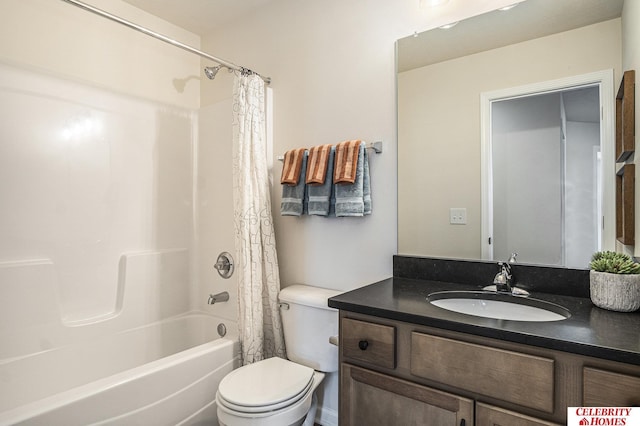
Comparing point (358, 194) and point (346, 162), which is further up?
point (346, 162)

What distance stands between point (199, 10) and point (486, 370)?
8.32 ft

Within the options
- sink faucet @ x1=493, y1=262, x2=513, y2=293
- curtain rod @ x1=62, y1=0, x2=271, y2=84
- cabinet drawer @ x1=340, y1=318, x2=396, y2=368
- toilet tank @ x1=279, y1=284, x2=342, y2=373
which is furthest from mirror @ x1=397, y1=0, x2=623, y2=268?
curtain rod @ x1=62, y1=0, x2=271, y2=84

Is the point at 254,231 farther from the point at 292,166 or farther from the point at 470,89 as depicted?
the point at 470,89

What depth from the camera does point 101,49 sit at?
2102 mm

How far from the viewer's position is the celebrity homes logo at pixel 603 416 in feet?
2.48

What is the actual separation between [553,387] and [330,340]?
93 centimetres

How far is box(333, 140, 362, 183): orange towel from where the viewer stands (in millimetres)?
1669

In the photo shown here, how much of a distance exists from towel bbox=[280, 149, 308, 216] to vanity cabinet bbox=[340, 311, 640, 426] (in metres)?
0.79

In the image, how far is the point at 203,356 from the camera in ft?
5.51

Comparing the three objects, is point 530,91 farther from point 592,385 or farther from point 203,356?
point 203,356

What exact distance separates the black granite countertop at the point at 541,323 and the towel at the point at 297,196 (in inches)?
26.7

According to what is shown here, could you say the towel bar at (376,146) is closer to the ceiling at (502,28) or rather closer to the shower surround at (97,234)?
the ceiling at (502,28)

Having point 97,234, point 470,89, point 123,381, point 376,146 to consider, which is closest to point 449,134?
point 470,89

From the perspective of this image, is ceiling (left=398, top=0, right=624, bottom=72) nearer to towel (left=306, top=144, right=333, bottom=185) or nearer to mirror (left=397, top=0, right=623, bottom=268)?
mirror (left=397, top=0, right=623, bottom=268)
